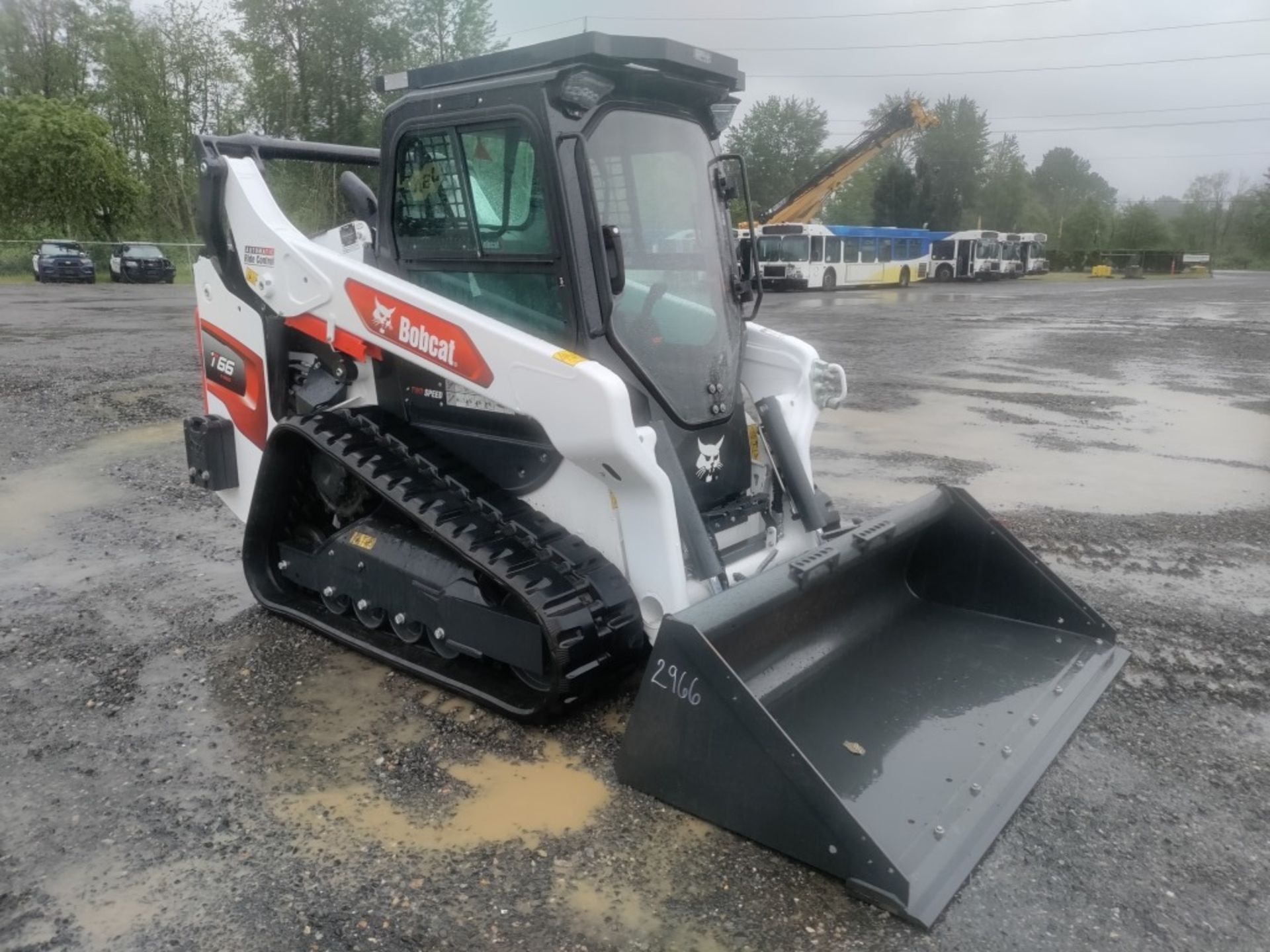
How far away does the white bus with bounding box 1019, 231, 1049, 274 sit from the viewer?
155 feet

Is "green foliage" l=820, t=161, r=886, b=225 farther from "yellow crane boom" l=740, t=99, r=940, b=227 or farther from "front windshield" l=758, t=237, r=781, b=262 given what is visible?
"front windshield" l=758, t=237, r=781, b=262

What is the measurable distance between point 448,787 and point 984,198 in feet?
246

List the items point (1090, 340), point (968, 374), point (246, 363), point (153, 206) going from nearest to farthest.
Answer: point (246, 363) < point (968, 374) < point (1090, 340) < point (153, 206)

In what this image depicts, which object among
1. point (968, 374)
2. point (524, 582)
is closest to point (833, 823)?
point (524, 582)

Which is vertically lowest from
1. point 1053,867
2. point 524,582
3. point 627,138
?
point 1053,867

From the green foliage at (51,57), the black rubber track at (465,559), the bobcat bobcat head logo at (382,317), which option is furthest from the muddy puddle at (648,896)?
the green foliage at (51,57)

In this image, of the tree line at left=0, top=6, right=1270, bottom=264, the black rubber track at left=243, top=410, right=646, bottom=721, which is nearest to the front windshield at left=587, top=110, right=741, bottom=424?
the black rubber track at left=243, top=410, right=646, bottom=721

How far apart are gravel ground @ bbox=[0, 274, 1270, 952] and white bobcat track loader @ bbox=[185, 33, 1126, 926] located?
16 cm

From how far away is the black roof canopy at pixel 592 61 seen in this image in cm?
353

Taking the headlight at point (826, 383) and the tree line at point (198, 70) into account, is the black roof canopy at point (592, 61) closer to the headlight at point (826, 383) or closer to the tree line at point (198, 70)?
the headlight at point (826, 383)

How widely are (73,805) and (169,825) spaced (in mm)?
367

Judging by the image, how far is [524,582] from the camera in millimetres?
3467

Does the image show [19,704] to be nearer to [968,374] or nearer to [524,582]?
[524,582]

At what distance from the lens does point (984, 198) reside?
7150cm
